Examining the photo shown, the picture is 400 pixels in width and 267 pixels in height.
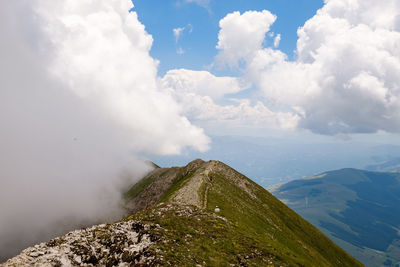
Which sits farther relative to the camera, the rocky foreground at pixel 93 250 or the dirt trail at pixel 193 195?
the dirt trail at pixel 193 195

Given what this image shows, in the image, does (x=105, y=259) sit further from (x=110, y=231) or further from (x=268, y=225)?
(x=268, y=225)

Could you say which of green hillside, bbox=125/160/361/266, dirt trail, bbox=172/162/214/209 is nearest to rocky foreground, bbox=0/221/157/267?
green hillside, bbox=125/160/361/266

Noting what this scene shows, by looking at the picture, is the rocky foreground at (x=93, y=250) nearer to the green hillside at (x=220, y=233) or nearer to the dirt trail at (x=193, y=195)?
the green hillside at (x=220, y=233)

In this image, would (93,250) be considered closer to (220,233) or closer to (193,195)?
(220,233)

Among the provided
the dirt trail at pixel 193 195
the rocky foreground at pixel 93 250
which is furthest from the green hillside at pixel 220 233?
the rocky foreground at pixel 93 250

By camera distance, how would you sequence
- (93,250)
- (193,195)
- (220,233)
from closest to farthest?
1. (93,250)
2. (220,233)
3. (193,195)

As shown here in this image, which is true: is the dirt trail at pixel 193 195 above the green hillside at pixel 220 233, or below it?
above

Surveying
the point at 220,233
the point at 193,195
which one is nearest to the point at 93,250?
the point at 220,233

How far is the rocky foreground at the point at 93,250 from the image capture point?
16438 mm

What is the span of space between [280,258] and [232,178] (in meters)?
49.5

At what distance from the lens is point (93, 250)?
18.5m

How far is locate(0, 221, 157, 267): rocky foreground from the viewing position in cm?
1644

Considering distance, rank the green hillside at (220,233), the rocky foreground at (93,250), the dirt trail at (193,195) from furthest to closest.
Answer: the dirt trail at (193,195)
the green hillside at (220,233)
the rocky foreground at (93,250)

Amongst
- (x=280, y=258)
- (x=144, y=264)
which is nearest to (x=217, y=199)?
(x=280, y=258)
